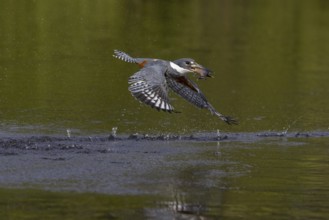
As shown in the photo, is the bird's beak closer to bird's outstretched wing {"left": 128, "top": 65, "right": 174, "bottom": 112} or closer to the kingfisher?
the kingfisher

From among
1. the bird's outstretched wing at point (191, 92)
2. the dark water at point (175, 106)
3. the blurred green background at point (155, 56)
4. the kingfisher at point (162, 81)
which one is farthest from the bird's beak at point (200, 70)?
the blurred green background at point (155, 56)

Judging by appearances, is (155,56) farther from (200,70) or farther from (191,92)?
(200,70)

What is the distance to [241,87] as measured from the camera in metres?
17.0

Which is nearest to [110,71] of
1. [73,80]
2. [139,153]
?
[73,80]

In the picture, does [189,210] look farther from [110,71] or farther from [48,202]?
[110,71]

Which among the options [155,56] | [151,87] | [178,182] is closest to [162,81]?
[151,87]

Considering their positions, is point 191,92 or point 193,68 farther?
point 191,92

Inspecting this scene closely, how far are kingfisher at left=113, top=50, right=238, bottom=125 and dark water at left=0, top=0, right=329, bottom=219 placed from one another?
2.32 ft

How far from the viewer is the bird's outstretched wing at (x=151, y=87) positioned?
10.3 meters

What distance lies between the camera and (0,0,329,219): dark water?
9359 millimetres

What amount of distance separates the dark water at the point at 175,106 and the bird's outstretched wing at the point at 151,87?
729 millimetres

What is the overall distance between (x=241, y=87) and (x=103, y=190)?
7623 mm

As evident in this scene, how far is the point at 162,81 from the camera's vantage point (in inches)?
419

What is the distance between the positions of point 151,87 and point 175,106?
4.61 meters
